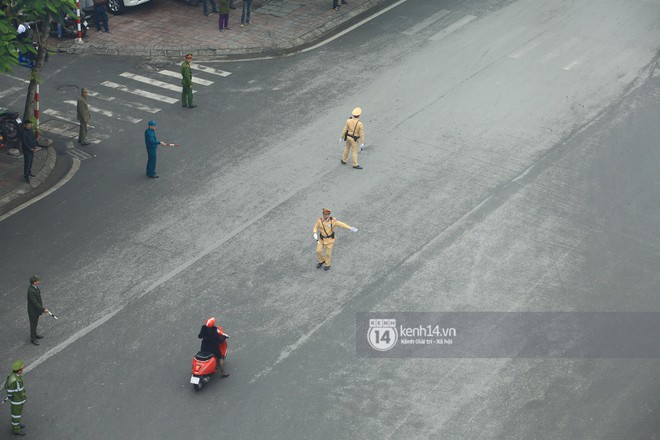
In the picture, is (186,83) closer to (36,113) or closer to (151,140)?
(151,140)

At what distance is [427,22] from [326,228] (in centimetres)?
1469

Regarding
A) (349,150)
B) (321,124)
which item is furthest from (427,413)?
(321,124)

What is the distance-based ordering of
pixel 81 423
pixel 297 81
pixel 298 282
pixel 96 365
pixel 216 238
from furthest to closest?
1. pixel 297 81
2. pixel 216 238
3. pixel 298 282
4. pixel 96 365
5. pixel 81 423

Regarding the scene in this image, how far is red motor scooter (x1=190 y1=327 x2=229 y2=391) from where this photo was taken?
17562 mm

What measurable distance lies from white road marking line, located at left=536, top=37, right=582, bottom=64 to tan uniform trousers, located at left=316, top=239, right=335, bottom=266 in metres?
12.7

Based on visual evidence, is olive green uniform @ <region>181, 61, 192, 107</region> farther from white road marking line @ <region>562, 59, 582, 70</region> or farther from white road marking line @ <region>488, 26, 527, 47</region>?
white road marking line @ <region>562, 59, 582, 70</region>

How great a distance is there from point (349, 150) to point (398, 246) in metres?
4.44

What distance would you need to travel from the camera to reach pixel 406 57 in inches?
1212

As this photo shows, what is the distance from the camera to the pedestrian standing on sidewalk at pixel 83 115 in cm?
2547

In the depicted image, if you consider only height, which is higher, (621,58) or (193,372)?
(621,58)

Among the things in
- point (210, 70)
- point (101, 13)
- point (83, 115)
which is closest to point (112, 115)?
point (83, 115)

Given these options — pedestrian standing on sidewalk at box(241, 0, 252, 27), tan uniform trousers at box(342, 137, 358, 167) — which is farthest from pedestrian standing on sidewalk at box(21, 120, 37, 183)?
pedestrian standing on sidewalk at box(241, 0, 252, 27)

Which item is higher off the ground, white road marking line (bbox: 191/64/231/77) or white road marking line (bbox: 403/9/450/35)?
white road marking line (bbox: 403/9/450/35)

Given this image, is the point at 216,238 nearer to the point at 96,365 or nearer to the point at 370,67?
the point at 96,365
